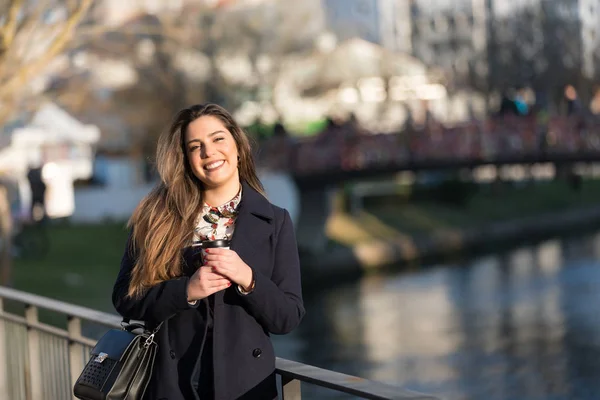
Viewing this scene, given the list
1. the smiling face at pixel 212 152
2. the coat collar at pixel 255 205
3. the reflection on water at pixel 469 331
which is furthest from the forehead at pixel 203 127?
the reflection on water at pixel 469 331

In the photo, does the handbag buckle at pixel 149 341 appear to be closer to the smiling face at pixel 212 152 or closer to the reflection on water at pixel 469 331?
the smiling face at pixel 212 152

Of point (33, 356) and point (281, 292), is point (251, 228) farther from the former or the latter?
point (33, 356)

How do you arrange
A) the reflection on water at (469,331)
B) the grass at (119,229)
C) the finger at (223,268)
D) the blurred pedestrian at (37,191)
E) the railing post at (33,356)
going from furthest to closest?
the blurred pedestrian at (37,191), the grass at (119,229), the reflection on water at (469,331), the railing post at (33,356), the finger at (223,268)

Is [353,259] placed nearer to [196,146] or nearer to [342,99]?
[342,99]

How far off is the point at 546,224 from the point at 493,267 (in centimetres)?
Result: 1304

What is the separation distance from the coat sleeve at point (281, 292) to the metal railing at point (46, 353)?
19cm

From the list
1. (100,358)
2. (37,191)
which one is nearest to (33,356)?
(100,358)

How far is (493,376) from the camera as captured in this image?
21.9 m

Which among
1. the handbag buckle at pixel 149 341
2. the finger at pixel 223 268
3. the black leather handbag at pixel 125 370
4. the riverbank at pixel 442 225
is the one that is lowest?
the riverbank at pixel 442 225

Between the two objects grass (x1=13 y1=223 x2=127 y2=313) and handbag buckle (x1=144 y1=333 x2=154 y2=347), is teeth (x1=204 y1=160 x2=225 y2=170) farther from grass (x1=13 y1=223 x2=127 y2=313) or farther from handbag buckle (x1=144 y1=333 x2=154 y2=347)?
grass (x1=13 y1=223 x2=127 y2=313)

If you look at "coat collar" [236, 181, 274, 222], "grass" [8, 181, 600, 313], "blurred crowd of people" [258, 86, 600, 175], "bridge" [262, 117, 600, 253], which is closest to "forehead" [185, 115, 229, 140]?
"coat collar" [236, 181, 274, 222]

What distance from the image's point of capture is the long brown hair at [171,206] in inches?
142

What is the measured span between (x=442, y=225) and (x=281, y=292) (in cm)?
4151

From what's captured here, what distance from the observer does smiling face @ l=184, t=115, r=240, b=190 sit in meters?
3.65
